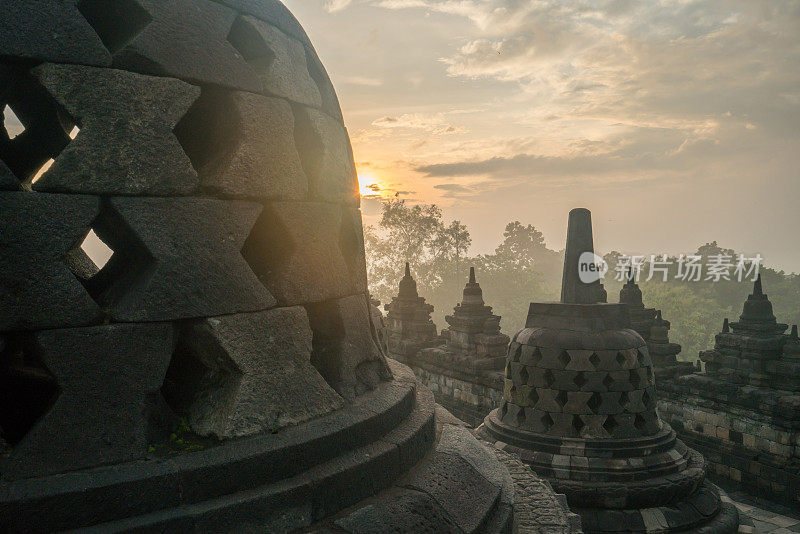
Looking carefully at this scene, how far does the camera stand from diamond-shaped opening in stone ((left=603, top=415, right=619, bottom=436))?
7102 mm

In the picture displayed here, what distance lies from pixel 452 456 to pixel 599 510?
4434 mm

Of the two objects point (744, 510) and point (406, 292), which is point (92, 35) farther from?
point (406, 292)

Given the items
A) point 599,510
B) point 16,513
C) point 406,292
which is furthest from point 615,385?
point 406,292

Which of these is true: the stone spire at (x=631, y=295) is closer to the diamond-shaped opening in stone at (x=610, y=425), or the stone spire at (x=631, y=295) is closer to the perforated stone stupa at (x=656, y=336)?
the perforated stone stupa at (x=656, y=336)

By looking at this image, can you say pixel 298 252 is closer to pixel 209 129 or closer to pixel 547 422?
pixel 209 129

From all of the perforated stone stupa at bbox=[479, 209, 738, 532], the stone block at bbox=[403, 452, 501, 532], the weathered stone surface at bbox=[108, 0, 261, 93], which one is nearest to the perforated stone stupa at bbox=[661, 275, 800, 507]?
the perforated stone stupa at bbox=[479, 209, 738, 532]

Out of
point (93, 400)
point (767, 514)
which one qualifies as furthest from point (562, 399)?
point (93, 400)

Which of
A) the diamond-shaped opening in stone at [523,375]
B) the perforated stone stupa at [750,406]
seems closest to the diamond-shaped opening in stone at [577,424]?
the diamond-shaped opening in stone at [523,375]

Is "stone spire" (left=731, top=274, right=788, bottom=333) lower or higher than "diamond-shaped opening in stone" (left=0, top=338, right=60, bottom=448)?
higher

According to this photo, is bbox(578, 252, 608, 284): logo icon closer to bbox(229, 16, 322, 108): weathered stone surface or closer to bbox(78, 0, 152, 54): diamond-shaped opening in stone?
bbox(229, 16, 322, 108): weathered stone surface

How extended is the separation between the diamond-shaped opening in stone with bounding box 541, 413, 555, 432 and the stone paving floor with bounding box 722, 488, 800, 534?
2.51 metres

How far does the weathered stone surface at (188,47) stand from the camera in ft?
8.52

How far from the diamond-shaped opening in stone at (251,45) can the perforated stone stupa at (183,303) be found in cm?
1

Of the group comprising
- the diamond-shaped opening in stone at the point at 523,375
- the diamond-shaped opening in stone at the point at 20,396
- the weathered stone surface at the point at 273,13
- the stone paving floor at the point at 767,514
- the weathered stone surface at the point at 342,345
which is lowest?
the stone paving floor at the point at 767,514
